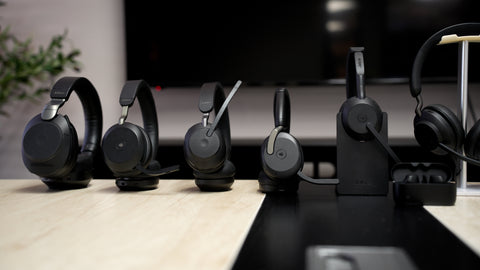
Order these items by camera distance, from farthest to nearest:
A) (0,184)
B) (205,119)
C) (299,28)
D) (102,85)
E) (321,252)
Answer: (102,85) < (299,28) < (0,184) < (205,119) < (321,252)

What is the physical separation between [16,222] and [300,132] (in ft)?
4.72

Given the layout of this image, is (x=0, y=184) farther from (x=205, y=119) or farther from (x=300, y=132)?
(x=300, y=132)

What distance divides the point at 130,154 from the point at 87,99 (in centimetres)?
27

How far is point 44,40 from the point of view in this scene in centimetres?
211

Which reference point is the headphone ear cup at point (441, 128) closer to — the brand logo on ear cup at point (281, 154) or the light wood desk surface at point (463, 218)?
the light wood desk surface at point (463, 218)

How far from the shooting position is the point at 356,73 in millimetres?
832

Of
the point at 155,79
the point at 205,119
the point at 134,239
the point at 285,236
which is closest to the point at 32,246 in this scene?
the point at 134,239

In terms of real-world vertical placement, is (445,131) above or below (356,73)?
below

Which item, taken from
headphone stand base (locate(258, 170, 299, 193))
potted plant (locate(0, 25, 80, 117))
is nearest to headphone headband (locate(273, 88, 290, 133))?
headphone stand base (locate(258, 170, 299, 193))

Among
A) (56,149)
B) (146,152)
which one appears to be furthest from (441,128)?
(56,149)

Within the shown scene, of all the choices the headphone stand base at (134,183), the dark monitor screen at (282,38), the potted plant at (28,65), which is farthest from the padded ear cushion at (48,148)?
the potted plant at (28,65)

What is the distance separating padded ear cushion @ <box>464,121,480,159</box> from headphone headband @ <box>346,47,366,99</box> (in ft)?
0.74

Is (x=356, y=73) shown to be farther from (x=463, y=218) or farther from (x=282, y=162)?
(x=463, y=218)

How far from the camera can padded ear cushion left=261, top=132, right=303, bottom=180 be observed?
808mm
